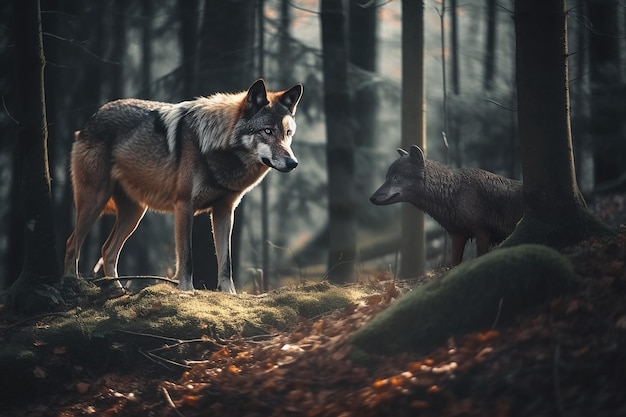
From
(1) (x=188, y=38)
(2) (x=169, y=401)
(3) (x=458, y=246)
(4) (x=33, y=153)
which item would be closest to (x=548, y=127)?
(3) (x=458, y=246)

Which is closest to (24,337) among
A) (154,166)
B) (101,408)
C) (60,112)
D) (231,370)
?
(101,408)

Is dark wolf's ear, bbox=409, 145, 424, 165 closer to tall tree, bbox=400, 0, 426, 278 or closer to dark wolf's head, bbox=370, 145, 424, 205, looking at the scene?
dark wolf's head, bbox=370, 145, 424, 205

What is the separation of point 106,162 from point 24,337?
3546 millimetres

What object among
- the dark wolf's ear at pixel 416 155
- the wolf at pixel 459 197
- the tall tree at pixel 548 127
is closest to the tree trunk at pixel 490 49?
the dark wolf's ear at pixel 416 155

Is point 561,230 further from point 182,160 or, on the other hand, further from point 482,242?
point 182,160

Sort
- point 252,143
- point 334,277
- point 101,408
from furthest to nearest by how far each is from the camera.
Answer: point 334,277, point 252,143, point 101,408

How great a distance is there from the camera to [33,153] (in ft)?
30.3

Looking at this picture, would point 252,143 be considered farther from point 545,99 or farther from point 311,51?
point 311,51

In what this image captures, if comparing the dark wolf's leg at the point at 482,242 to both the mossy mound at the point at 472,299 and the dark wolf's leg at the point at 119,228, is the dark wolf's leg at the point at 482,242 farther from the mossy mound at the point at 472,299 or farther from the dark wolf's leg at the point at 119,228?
the dark wolf's leg at the point at 119,228

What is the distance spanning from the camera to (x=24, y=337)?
7.94 meters

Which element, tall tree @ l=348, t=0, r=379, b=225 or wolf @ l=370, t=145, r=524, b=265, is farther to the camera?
tall tree @ l=348, t=0, r=379, b=225

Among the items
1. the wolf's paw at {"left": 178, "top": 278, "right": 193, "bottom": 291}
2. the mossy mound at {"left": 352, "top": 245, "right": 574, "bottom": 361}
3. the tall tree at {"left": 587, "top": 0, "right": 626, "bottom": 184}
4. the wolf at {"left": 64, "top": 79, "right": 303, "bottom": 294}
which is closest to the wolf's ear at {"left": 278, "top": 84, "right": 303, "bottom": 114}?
the wolf at {"left": 64, "top": 79, "right": 303, "bottom": 294}

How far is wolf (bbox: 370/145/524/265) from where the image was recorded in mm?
9734

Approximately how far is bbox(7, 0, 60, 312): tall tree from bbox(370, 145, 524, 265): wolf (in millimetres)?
4662
